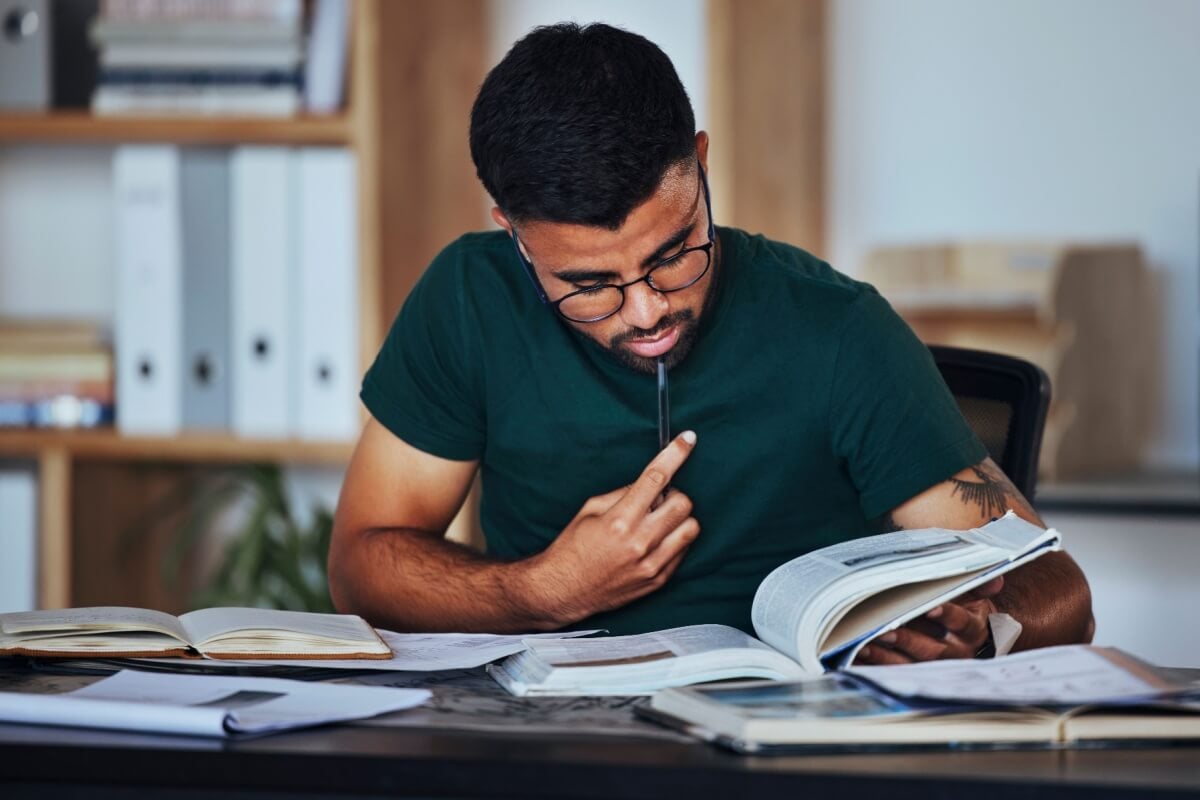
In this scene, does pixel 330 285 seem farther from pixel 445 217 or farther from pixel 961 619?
pixel 961 619

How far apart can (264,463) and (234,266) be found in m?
0.40

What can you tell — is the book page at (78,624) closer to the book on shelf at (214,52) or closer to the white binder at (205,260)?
the white binder at (205,260)

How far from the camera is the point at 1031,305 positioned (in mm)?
2367

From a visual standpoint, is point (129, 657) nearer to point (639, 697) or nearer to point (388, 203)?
point (639, 697)

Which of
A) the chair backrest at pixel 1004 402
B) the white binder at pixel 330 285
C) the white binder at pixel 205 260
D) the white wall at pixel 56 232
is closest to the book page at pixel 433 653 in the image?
the chair backrest at pixel 1004 402

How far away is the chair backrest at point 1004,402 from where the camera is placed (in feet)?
5.15

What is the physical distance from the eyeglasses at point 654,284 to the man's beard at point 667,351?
29mm

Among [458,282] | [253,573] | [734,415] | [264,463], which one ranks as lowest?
[253,573]

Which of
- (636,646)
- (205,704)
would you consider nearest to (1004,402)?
(636,646)

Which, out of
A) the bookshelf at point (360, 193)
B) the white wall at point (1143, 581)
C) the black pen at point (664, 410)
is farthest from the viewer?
the white wall at point (1143, 581)

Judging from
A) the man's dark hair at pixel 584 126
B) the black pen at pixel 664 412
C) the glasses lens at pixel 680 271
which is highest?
the man's dark hair at pixel 584 126

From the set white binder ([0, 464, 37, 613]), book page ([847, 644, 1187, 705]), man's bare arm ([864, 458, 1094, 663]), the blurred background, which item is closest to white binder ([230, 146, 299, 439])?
the blurred background

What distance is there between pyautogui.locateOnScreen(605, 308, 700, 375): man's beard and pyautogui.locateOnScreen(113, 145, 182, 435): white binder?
1.13m

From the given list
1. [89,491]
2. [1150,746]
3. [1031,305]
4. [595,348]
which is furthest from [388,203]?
[1150,746]
